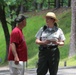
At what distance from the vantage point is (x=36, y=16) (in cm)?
4069

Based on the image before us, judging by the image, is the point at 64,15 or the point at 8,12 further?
the point at 64,15

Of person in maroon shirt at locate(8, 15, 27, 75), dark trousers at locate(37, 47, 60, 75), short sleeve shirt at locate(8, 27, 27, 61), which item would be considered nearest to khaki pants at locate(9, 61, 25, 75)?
person in maroon shirt at locate(8, 15, 27, 75)

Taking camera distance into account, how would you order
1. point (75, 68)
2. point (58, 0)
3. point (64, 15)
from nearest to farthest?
point (75, 68), point (64, 15), point (58, 0)

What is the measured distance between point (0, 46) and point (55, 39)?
29.1m

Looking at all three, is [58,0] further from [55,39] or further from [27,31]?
[55,39]

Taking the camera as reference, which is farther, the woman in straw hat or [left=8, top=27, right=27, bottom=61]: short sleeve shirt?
the woman in straw hat

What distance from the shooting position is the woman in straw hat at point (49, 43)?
24.8 ft

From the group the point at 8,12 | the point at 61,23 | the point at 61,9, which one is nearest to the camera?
the point at 8,12

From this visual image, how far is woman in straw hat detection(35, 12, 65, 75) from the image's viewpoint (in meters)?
7.55

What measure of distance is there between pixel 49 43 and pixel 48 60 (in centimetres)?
39

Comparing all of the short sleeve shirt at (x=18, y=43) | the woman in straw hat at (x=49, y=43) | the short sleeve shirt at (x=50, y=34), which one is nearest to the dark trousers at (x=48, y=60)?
the woman in straw hat at (x=49, y=43)

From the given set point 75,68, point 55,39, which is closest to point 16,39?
point 55,39

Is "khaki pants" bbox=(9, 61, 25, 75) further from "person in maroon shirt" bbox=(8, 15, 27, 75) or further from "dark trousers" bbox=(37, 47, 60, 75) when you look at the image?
"dark trousers" bbox=(37, 47, 60, 75)

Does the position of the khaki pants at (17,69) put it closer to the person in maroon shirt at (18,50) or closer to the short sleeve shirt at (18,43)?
the person in maroon shirt at (18,50)
